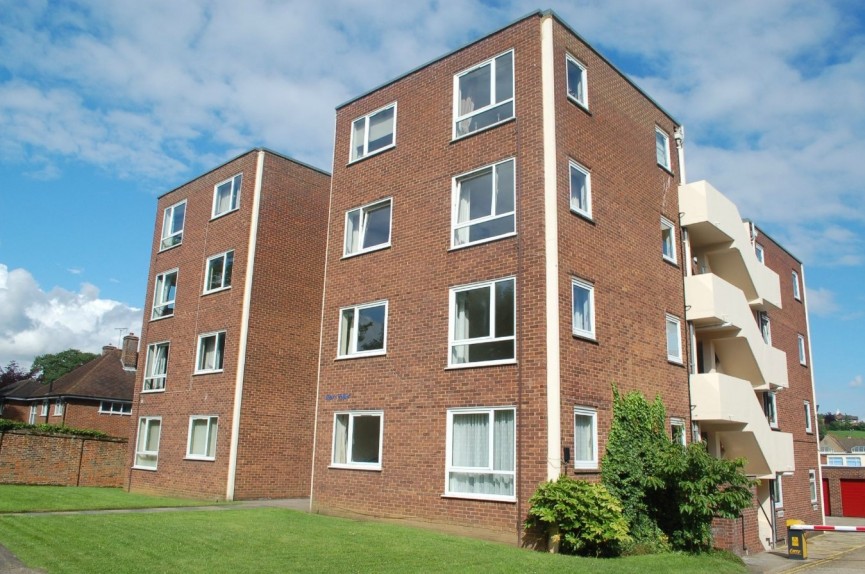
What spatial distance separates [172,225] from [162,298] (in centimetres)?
286

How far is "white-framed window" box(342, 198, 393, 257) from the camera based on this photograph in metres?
18.1

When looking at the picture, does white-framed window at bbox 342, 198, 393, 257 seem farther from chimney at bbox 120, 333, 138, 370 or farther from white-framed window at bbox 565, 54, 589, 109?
chimney at bbox 120, 333, 138, 370

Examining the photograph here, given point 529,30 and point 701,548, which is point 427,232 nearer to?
point 529,30

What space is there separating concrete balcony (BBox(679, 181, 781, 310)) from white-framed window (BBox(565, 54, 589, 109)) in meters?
5.12

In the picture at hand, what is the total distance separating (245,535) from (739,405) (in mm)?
12582

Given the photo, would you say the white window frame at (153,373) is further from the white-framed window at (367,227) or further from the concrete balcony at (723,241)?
the concrete balcony at (723,241)

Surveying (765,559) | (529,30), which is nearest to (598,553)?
(765,559)

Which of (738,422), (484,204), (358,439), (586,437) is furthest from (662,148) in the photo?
(358,439)

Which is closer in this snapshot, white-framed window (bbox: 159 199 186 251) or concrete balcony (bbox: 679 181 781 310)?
concrete balcony (bbox: 679 181 781 310)

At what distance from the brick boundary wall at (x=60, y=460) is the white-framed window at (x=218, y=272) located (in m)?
7.50

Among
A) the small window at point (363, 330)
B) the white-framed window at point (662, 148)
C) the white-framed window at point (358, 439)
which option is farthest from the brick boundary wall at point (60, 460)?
the white-framed window at point (662, 148)

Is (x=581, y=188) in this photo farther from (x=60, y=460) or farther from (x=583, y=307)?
(x=60, y=460)

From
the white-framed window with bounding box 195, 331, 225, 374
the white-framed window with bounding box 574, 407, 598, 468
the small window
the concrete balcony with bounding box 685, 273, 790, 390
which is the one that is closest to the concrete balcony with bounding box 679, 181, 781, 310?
the concrete balcony with bounding box 685, 273, 790, 390

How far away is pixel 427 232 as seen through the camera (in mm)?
16656
